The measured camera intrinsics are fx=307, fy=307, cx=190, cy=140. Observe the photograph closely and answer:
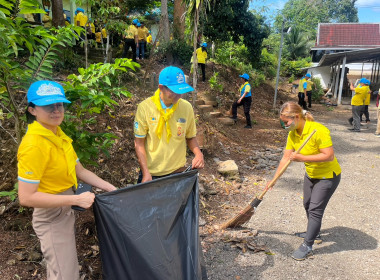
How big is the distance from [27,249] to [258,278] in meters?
2.37

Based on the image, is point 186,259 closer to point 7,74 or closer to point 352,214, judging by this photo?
point 7,74

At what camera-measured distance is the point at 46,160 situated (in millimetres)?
1876

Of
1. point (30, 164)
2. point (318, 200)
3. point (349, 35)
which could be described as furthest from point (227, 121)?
point (349, 35)

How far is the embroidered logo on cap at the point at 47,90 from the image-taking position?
194 cm

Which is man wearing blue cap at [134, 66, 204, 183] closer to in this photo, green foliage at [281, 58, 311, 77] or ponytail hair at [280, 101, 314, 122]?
ponytail hair at [280, 101, 314, 122]

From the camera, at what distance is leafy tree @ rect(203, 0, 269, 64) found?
13.4 meters

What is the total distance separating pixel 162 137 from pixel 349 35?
89.7 feet

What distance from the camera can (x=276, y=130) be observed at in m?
10.5

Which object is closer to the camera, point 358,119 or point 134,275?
point 134,275

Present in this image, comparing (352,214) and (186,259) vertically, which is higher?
(186,259)

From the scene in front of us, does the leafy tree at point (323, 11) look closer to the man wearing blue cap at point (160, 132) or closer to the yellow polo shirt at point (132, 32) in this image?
the yellow polo shirt at point (132, 32)

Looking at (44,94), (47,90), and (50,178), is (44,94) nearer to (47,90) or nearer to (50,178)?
(47,90)

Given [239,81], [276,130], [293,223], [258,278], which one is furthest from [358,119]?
[258,278]

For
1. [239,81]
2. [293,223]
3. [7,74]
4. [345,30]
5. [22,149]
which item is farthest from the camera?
[345,30]
